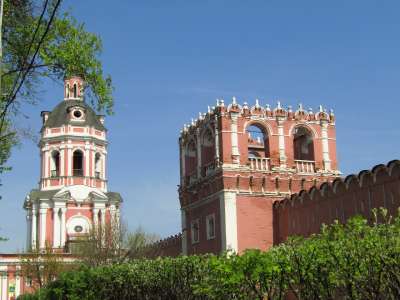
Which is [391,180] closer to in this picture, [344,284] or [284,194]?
[284,194]

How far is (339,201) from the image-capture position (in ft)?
98.8

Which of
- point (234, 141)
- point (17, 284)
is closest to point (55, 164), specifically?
point (17, 284)

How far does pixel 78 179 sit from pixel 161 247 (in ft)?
63.7

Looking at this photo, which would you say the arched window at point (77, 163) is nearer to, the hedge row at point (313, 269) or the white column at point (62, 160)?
the white column at point (62, 160)

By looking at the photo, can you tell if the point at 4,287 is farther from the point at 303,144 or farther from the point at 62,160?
the point at 303,144

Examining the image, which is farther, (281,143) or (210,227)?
(210,227)

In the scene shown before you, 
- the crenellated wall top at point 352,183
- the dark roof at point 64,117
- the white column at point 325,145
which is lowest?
the crenellated wall top at point 352,183

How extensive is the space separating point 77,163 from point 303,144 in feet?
107

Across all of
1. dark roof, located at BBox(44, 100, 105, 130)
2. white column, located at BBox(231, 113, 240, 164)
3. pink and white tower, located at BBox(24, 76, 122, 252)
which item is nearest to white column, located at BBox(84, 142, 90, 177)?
pink and white tower, located at BBox(24, 76, 122, 252)

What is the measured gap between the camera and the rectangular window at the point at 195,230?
38.9 m

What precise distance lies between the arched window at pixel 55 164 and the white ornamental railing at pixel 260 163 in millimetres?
33065

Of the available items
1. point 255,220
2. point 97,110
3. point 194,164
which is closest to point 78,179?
point 194,164

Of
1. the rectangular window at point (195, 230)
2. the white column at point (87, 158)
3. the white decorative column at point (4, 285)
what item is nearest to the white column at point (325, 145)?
the rectangular window at point (195, 230)

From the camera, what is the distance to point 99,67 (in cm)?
1716
